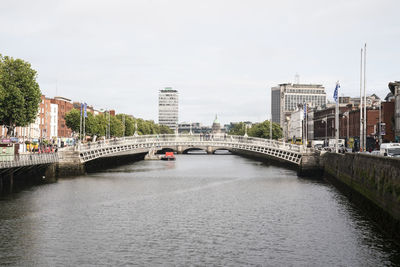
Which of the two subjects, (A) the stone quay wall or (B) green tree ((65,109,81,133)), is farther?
(B) green tree ((65,109,81,133))

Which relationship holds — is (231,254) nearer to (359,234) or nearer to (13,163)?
(359,234)

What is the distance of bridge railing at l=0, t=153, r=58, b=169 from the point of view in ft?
160

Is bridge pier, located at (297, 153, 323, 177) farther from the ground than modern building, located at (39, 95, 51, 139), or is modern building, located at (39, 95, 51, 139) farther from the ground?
modern building, located at (39, 95, 51, 139)

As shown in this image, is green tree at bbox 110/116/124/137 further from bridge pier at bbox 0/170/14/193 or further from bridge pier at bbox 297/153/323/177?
bridge pier at bbox 0/170/14/193

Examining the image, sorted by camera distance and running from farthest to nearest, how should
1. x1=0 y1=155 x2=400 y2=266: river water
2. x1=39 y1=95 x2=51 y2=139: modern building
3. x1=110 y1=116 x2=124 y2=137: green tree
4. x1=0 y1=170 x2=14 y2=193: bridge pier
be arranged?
x1=110 y1=116 x2=124 y2=137: green tree
x1=39 y1=95 x2=51 y2=139: modern building
x1=0 y1=170 x2=14 y2=193: bridge pier
x1=0 y1=155 x2=400 y2=266: river water

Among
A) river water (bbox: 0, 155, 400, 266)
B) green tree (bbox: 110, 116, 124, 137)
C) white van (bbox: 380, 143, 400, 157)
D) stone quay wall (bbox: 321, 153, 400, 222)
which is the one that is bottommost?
river water (bbox: 0, 155, 400, 266)

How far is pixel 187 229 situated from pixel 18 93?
3614 cm

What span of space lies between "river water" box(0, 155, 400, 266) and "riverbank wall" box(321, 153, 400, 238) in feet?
2.91

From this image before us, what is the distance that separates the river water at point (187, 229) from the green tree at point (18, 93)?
42.3 feet

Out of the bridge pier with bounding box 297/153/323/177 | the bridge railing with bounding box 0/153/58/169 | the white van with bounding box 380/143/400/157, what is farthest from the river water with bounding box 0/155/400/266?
the bridge pier with bounding box 297/153/323/177

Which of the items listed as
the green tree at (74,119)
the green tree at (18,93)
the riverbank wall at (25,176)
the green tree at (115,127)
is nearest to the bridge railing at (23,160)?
the riverbank wall at (25,176)

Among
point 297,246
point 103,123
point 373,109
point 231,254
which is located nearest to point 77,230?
point 231,254

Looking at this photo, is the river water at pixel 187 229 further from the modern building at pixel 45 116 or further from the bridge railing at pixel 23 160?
the modern building at pixel 45 116

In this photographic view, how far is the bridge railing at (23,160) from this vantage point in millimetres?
48737
